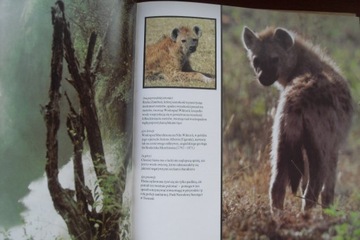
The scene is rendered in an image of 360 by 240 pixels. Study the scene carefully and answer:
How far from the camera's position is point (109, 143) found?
0.83 metres

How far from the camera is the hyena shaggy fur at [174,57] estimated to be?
862mm

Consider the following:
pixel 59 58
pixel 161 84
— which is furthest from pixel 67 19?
pixel 161 84

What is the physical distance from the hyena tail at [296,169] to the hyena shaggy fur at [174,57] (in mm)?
189

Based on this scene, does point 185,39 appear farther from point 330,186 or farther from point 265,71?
point 330,186

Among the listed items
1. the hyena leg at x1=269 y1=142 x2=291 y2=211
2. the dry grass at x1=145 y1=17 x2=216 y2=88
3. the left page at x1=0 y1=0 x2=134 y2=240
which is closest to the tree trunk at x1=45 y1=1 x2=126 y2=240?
the left page at x1=0 y1=0 x2=134 y2=240

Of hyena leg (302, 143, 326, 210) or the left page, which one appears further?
hyena leg (302, 143, 326, 210)

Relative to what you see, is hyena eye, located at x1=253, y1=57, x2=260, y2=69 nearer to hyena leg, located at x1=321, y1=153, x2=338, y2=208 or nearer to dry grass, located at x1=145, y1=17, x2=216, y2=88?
dry grass, located at x1=145, y1=17, x2=216, y2=88

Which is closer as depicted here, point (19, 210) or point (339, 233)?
point (19, 210)

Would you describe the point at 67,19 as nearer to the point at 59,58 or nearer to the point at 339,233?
the point at 59,58

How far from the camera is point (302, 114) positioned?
0.88 metres

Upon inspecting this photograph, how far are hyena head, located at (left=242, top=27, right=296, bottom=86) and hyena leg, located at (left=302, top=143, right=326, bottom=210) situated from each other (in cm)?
13

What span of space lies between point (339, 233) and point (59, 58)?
0.54 metres

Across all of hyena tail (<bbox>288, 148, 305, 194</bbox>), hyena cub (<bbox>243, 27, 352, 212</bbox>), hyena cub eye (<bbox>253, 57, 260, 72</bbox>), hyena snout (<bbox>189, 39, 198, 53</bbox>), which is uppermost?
hyena snout (<bbox>189, 39, 198, 53</bbox>)

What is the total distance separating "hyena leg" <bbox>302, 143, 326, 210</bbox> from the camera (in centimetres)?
87
